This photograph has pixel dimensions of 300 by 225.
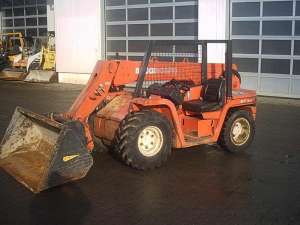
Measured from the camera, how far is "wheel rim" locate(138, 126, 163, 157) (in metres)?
6.89

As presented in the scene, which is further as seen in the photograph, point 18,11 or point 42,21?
point 18,11

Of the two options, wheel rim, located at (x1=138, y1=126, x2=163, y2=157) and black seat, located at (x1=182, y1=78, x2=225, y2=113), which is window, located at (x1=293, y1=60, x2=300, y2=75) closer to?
black seat, located at (x1=182, y1=78, x2=225, y2=113)

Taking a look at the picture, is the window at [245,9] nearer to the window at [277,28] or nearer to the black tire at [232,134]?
the window at [277,28]

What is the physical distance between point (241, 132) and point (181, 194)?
266 cm

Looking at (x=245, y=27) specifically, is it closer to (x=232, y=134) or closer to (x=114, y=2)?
(x=114, y=2)

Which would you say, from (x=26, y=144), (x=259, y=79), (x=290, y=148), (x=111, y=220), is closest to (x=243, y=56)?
(x=259, y=79)

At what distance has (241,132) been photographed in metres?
8.30

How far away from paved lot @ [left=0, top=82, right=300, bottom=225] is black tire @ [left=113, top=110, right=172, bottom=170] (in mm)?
173

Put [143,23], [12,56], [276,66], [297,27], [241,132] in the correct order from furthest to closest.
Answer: [12,56], [143,23], [276,66], [297,27], [241,132]

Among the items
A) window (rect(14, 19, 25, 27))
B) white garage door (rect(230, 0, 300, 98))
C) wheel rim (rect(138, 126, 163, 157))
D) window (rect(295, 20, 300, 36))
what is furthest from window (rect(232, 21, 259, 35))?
window (rect(14, 19, 25, 27))

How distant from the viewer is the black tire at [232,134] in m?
7.95

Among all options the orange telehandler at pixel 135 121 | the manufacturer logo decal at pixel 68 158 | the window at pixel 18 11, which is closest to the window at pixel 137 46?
the window at pixel 18 11

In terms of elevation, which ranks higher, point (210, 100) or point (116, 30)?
point (116, 30)

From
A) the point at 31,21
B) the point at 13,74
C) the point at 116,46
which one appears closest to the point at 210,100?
the point at 116,46
